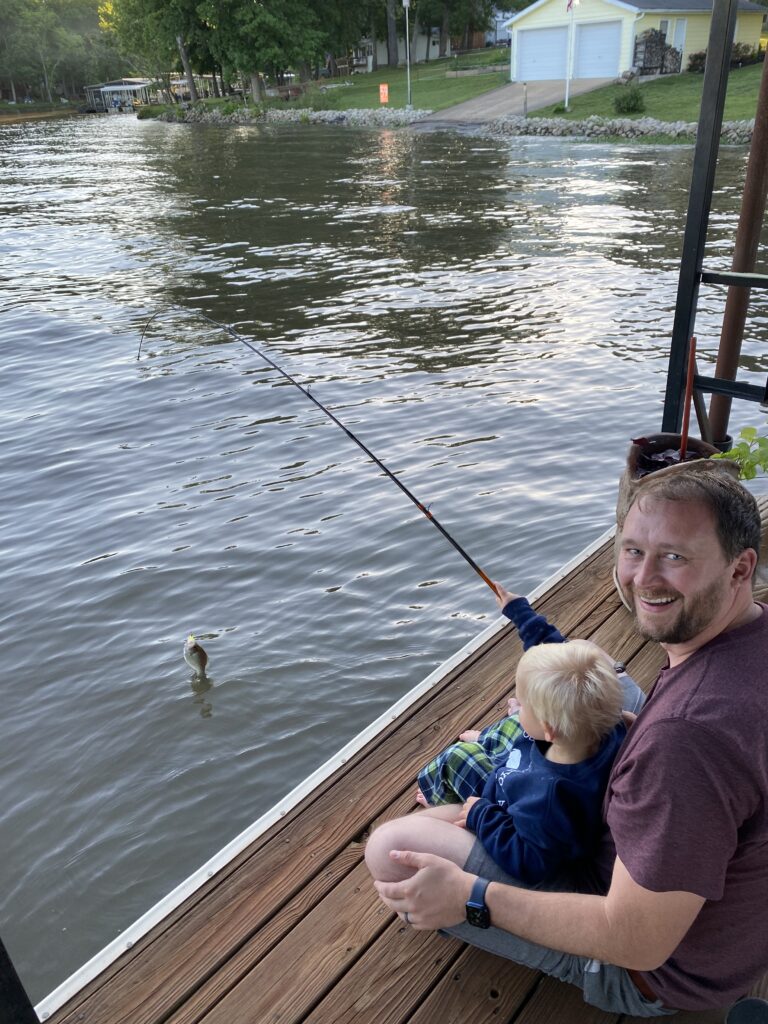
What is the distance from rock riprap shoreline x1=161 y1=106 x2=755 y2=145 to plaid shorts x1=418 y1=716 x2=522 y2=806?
55.3 ft

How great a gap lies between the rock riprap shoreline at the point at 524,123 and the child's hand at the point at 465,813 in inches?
675

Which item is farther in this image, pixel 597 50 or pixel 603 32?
pixel 597 50

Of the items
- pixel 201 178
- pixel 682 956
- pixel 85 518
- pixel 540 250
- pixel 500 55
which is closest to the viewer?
pixel 682 956

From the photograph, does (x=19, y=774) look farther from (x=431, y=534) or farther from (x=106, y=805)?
(x=431, y=534)

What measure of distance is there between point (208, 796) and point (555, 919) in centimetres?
238

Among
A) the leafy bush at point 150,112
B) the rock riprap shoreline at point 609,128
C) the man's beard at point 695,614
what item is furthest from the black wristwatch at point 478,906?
the leafy bush at point 150,112

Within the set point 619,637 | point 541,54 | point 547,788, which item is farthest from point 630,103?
point 547,788

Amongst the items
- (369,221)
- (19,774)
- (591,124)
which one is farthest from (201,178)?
(19,774)

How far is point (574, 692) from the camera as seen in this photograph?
6.25 ft

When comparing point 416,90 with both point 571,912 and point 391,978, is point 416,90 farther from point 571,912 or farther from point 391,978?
point 571,912

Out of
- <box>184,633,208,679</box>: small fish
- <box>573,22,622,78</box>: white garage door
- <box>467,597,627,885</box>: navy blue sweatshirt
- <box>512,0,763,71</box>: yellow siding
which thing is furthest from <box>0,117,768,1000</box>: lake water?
<box>573,22,622,78</box>: white garage door

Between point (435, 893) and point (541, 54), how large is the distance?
1668 inches

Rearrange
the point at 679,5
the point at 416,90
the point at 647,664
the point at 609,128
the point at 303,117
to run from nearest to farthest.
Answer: the point at 647,664, the point at 609,128, the point at 679,5, the point at 303,117, the point at 416,90

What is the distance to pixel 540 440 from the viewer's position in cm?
695
